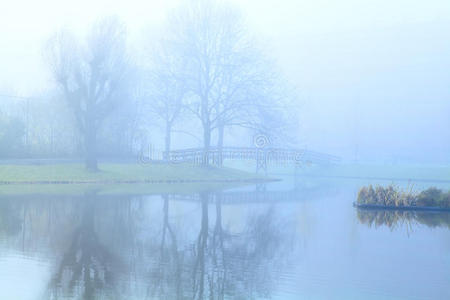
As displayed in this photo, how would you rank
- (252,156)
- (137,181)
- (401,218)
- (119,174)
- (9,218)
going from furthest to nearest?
1. (252,156)
2. (119,174)
3. (137,181)
4. (401,218)
5. (9,218)

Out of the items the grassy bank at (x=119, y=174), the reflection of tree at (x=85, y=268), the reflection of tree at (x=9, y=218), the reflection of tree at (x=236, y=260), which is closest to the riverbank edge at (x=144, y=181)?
the grassy bank at (x=119, y=174)

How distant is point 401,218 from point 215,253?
8988 mm

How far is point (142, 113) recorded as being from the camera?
147 feet

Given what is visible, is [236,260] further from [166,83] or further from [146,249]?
[166,83]

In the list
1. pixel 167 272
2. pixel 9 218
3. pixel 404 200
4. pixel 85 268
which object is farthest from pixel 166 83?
pixel 167 272

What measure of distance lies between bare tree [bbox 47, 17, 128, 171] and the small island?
18.6 metres

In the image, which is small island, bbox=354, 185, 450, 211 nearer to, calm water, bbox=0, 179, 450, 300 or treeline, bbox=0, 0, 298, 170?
calm water, bbox=0, 179, 450, 300

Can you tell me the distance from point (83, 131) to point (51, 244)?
2416 centimetres

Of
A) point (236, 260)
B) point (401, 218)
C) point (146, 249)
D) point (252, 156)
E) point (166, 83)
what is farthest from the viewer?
point (252, 156)

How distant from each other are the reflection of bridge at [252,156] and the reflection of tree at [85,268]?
30.2 meters

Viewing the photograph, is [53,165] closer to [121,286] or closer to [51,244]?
[51,244]

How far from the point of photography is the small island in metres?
20.1

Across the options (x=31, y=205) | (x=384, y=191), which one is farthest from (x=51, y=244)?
(x=384, y=191)

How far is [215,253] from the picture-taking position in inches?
424
